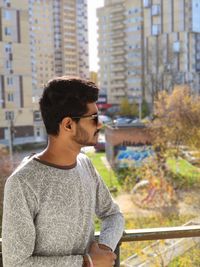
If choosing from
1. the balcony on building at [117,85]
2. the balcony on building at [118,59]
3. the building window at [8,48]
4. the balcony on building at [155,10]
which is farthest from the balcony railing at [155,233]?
the balcony on building at [118,59]

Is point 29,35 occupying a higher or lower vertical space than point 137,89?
higher

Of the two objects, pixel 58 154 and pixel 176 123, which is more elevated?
pixel 58 154

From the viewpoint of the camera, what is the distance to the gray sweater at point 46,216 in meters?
0.99

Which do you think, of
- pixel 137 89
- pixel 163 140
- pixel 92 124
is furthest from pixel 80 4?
pixel 92 124

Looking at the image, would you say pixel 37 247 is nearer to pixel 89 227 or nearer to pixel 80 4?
pixel 89 227

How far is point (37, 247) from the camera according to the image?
1.05 metres

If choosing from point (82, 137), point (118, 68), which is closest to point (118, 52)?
point (118, 68)

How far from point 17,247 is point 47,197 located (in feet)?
0.46

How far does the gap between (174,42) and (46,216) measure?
33883mm

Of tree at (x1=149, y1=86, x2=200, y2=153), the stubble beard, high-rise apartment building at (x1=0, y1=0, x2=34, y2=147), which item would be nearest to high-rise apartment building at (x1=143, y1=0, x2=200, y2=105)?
high-rise apartment building at (x1=0, y1=0, x2=34, y2=147)

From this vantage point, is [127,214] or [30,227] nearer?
[30,227]

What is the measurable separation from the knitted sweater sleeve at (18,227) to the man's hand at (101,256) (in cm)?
13

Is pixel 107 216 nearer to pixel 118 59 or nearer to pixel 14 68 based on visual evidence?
pixel 14 68

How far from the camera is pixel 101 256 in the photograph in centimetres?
113
